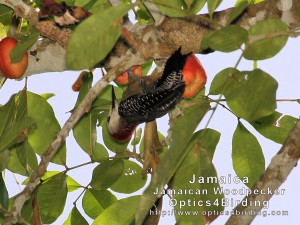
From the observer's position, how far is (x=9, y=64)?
95.3 inches

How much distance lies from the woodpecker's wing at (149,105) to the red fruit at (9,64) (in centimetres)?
41

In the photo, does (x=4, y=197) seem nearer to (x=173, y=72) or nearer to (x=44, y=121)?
(x=44, y=121)

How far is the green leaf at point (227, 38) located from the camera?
61.0 inches

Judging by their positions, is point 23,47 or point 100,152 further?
point 100,152

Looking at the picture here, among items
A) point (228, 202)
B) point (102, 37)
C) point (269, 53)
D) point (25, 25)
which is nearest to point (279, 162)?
point (228, 202)

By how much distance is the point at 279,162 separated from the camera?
1996mm

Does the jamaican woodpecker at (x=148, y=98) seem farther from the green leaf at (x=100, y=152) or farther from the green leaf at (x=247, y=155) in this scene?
the green leaf at (x=247, y=155)

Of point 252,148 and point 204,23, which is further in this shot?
point 252,148

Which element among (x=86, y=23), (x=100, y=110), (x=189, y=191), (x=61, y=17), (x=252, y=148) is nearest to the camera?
(x=86, y=23)

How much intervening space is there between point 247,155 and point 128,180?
0.55m

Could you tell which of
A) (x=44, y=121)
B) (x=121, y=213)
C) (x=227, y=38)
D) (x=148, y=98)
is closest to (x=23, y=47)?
(x=148, y=98)

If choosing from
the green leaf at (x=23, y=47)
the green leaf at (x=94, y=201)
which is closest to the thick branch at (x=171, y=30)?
the green leaf at (x=23, y=47)

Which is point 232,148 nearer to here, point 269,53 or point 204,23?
point 204,23

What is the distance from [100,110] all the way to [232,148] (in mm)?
591
